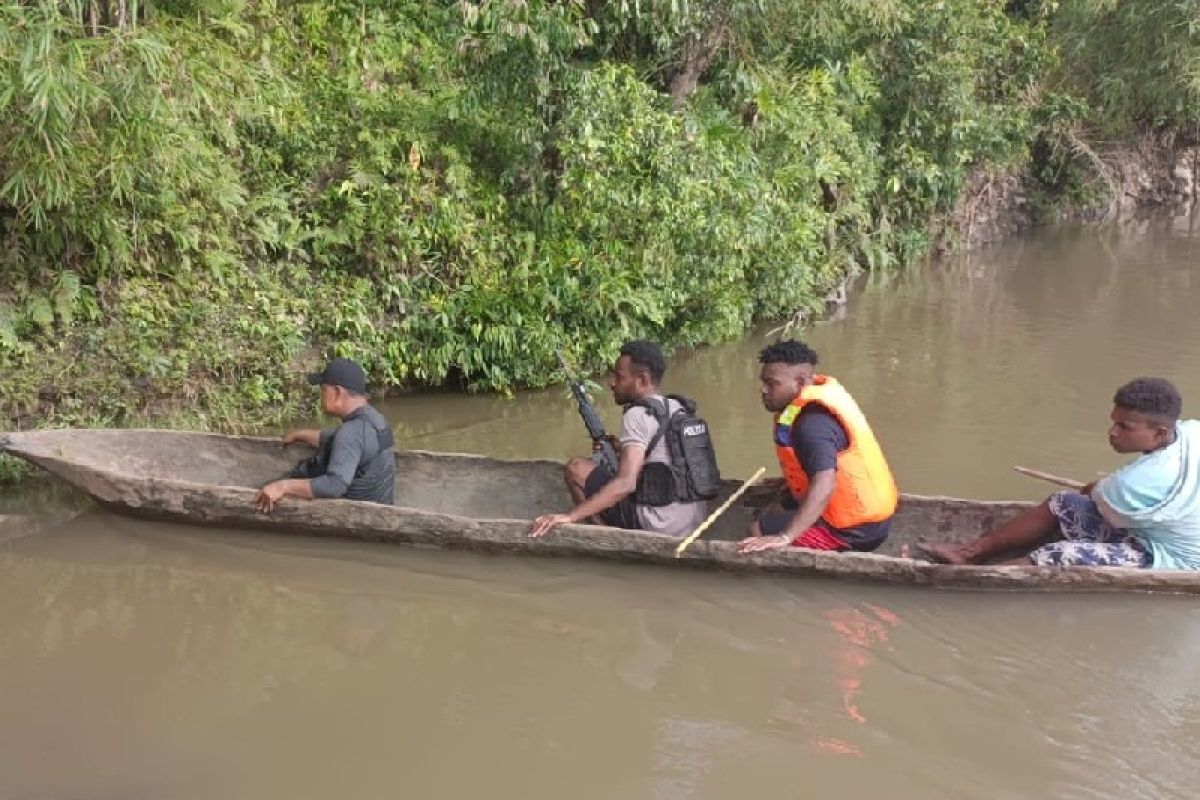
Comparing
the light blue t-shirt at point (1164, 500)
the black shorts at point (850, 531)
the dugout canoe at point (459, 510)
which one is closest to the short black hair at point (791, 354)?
the black shorts at point (850, 531)

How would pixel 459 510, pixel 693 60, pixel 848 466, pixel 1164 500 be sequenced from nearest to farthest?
pixel 1164 500, pixel 848 466, pixel 459 510, pixel 693 60

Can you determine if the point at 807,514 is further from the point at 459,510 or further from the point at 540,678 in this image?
the point at 459,510

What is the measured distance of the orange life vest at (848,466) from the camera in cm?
450

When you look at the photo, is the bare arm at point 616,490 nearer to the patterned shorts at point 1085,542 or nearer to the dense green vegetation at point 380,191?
the patterned shorts at point 1085,542

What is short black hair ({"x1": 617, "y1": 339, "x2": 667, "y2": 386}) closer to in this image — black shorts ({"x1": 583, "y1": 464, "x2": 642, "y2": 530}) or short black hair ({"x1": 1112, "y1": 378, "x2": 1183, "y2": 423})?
black shorts ({"x1": 583, "y1": 464, "x2": 642, "y2": 530})

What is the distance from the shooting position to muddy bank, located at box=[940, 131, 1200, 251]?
1562 cm

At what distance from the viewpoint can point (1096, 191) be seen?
1805cm

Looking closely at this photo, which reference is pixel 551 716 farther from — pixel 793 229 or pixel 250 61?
pixel 793 229

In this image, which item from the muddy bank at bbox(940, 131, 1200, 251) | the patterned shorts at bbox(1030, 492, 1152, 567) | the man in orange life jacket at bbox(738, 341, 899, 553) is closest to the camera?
the patterned shorts at bbox(1030, 492, 1152, 567)

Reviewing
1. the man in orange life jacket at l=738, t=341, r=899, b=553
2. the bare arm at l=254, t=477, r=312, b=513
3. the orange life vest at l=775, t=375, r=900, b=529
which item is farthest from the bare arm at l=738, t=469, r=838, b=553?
the bare arm at l=254, t=477, r=312, b=513

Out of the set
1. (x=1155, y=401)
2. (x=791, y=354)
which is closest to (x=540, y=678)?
(x=791, y=354)

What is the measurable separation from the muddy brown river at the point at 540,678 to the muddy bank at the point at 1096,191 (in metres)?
10.5

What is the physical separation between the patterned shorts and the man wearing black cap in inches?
120

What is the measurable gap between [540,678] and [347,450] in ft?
5.20
